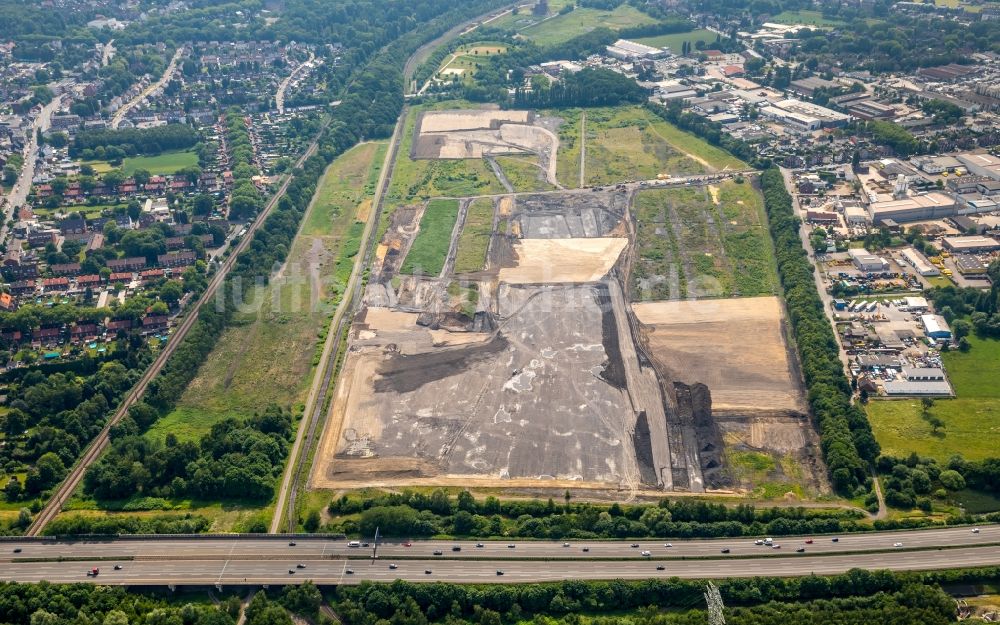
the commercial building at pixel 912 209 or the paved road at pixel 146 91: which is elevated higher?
the paved road at pixel 146 91

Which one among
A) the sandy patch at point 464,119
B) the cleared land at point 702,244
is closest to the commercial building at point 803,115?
the cleared land at point 702,244

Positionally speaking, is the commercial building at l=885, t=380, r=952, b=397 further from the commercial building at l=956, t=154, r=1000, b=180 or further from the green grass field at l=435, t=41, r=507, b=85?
the green grass field at l=435, t=41, r=507, b=85

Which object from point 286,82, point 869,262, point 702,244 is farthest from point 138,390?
point 286,82

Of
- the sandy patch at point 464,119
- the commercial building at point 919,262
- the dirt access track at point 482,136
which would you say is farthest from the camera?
the sandy patch at point 464,119

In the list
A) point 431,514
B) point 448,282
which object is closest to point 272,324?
point 448,282

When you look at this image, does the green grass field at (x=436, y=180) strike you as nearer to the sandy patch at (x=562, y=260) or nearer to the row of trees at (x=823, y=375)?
the sandy patch at (x=562, y=260)

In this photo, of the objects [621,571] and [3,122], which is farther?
[3,122]

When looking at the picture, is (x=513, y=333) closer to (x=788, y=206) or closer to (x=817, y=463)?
(x=817, y=463)
